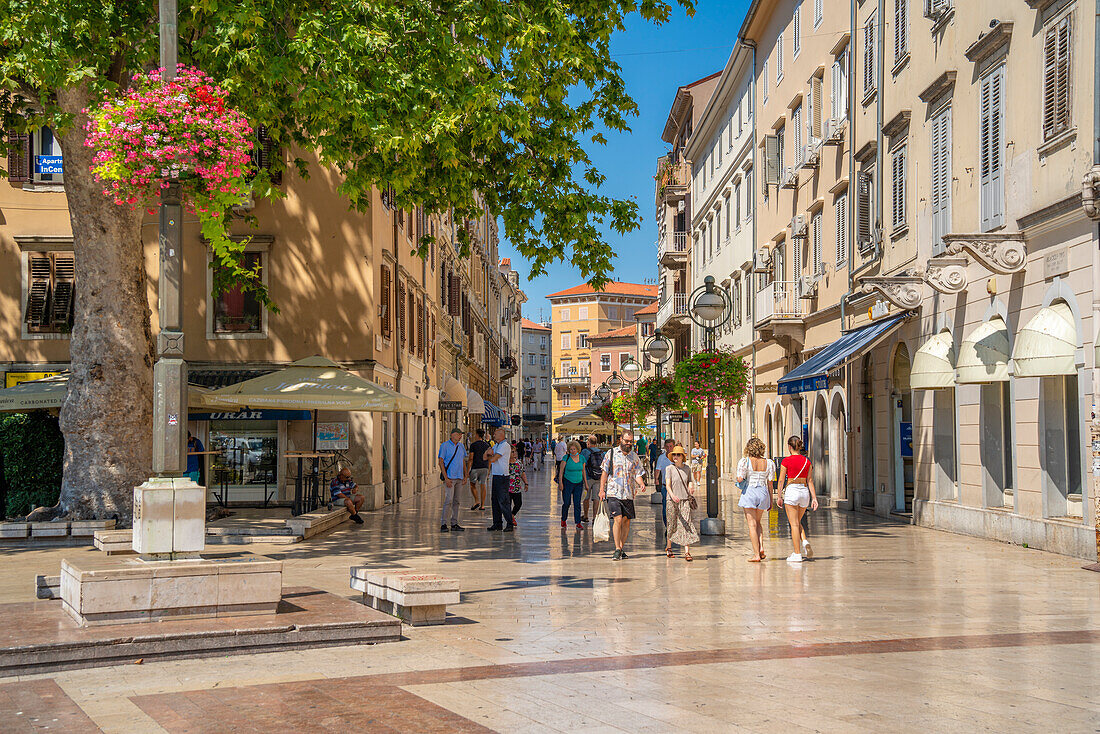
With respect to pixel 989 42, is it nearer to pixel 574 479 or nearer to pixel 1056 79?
pixel 1056 79

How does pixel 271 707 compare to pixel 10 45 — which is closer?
pixel 271 707

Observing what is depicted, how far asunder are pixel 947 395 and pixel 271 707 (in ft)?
52.7

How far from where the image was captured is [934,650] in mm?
8867

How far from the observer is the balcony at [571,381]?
4902 inches

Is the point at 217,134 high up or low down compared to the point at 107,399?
up

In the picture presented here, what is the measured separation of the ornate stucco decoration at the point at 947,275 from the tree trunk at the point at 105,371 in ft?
42.3

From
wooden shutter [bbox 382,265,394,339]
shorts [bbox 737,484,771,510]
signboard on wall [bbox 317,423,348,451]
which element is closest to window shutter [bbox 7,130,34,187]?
wooden shutter [bbox 382,265,394,339]

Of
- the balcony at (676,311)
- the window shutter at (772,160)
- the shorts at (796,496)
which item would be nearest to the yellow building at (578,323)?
the balcony at (676,311)

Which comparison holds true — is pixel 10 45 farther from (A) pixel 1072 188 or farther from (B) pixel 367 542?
(A) pixel 1072 188

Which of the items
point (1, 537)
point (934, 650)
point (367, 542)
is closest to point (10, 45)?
point (1, 537)

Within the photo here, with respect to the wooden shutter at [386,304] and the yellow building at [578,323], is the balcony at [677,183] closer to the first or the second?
the wooden shutter at [386,304]

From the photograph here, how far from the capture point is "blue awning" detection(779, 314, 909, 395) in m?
22.5

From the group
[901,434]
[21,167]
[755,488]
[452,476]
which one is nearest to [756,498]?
[755,488]

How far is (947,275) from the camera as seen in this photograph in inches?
750
